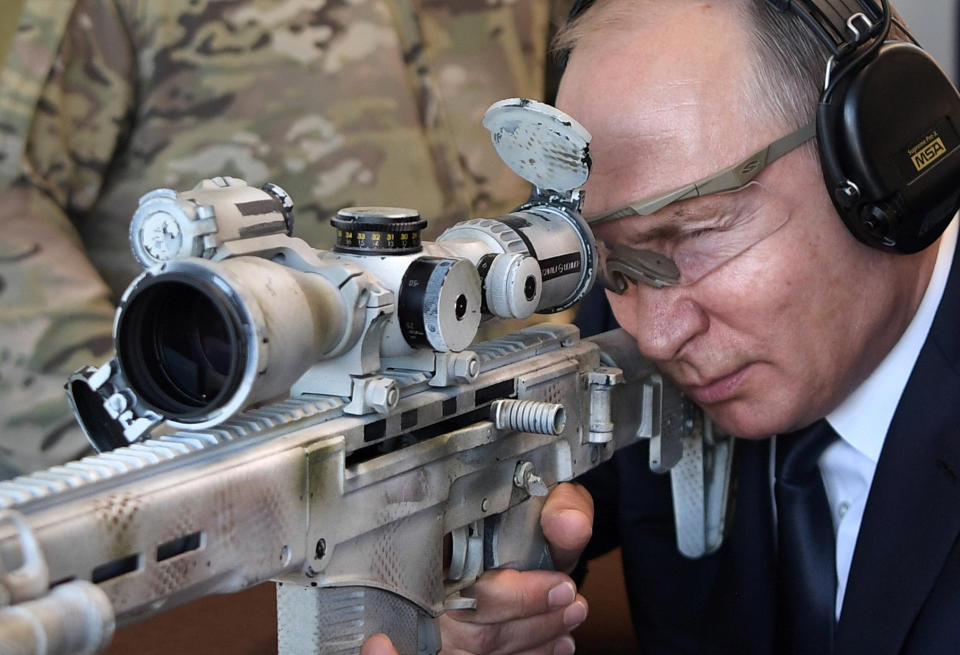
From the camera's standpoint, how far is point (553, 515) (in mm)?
1264

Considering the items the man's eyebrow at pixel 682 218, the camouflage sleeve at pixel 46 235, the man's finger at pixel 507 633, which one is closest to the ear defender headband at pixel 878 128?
the man's eyebrow at pixel 682 218

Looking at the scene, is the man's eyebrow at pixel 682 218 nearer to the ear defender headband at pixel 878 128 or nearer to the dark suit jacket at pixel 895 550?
the ear defender headband at pixel 878 128

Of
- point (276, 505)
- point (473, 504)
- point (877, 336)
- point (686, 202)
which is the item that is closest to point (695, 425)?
point (877, 336)

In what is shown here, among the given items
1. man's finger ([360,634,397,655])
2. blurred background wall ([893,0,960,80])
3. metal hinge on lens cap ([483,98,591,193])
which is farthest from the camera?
blurred background wall ([893,0,960,80])

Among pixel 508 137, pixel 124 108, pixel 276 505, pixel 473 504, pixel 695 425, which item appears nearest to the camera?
pixel 276 505

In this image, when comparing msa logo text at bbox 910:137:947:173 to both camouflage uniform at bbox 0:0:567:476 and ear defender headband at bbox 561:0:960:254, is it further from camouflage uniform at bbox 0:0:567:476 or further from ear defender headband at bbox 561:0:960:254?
camouflage uniform at bbox 0:0:567:476

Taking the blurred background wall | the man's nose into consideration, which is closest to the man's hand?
the man's nose

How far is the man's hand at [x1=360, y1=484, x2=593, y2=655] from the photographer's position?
122 cm

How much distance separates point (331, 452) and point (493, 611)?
44 cm

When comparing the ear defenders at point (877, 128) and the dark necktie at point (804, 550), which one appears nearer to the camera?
the ear defenders at point (877, 128)

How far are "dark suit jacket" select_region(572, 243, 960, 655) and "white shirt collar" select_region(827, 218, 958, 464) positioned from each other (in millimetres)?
23

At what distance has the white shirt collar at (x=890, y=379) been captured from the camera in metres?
1.36

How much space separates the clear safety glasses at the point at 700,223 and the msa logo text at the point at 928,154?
0.11m

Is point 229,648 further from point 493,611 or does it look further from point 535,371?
point 535,371
